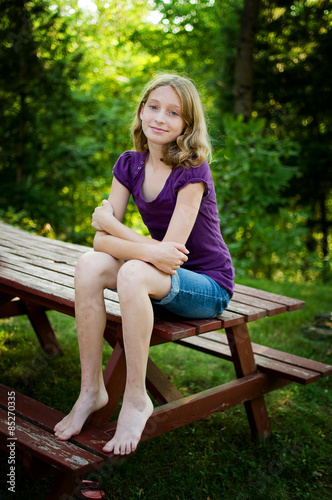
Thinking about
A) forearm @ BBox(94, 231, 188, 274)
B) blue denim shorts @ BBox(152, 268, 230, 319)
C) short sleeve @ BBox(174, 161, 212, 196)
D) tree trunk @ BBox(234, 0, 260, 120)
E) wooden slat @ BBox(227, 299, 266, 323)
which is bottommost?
wooden slat @ BBox(227, 299, 266, 323)

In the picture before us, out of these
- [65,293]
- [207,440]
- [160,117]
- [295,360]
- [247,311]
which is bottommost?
[207,440]

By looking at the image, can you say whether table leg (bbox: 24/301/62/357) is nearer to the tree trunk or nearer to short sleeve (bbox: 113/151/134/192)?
short sleeve (bbox: 113/151/134/192)

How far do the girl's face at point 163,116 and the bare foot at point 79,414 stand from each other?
1.07 meters

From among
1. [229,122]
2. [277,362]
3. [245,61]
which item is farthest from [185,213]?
[245,61]

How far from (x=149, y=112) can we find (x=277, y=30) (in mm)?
7693

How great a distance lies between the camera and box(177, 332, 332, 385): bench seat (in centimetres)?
242

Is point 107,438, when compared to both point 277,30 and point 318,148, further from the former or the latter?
point 277,30

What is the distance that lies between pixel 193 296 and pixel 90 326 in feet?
1.34

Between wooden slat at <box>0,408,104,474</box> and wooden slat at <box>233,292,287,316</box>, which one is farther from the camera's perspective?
wooden slat at <box>233,292,287,316</box>

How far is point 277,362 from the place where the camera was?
2.59 metres

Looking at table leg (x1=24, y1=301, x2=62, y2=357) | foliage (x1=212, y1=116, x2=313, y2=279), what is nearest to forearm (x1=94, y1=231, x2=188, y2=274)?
table leg (x1=24, y1=301, x2=62, y2=357)

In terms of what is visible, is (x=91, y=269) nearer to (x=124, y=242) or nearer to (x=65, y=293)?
(x=124, y=242)

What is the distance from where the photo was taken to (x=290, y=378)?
7.91ft

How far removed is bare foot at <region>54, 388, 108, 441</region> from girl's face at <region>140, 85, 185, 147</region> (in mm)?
1069
